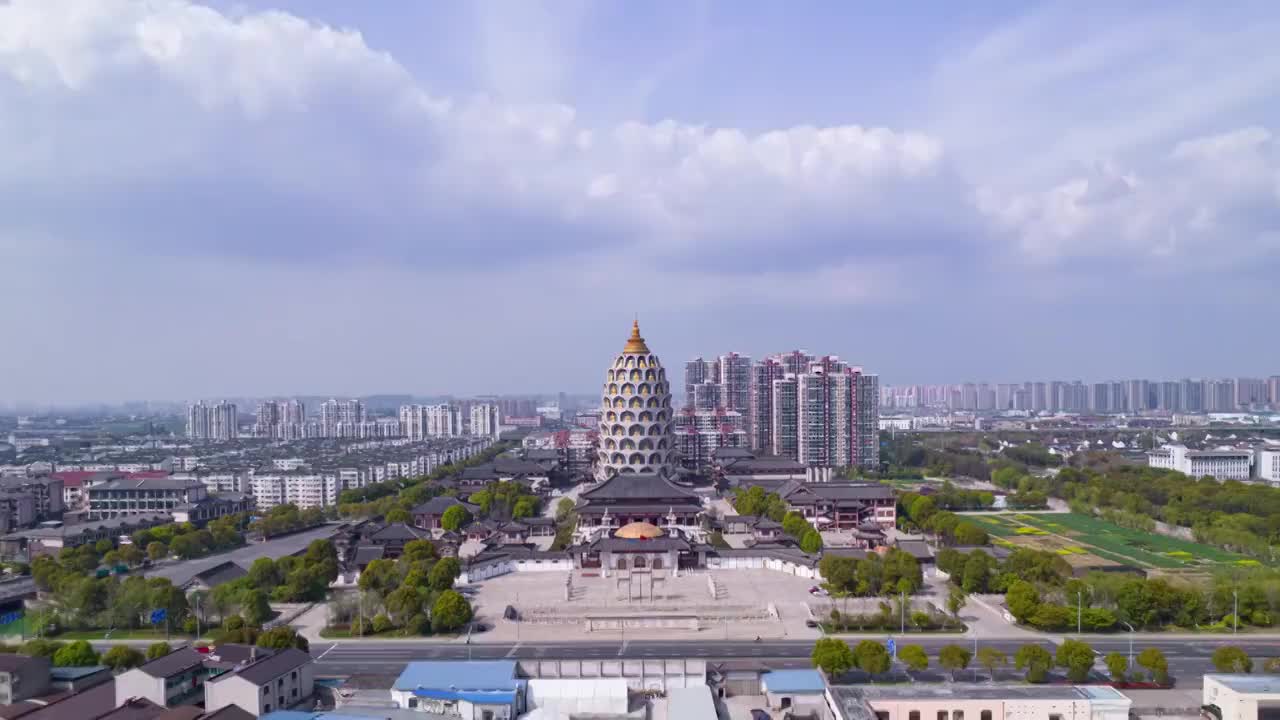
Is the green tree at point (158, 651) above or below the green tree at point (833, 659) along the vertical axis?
above

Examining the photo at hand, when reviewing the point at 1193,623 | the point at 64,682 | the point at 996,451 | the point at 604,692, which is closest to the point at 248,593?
the point at 64,682

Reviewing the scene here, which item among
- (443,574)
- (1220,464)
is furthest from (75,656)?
(1220,464)

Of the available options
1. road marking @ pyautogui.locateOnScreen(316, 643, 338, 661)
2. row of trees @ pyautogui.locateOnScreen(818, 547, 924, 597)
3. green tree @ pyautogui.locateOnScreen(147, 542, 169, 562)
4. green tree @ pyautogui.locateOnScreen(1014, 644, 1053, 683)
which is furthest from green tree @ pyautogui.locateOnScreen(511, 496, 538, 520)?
green tree @ pyautogui.locateOnScreen(1014, 644, 1053, 683)

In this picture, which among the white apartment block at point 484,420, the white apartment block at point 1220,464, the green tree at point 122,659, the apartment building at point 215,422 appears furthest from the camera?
the white apartment block at point 484,420

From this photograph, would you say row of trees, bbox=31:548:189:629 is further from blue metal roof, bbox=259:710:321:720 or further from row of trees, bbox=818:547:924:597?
row of trees, bbox=818:547:924:597

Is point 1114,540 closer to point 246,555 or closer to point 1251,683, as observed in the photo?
point 1251,683

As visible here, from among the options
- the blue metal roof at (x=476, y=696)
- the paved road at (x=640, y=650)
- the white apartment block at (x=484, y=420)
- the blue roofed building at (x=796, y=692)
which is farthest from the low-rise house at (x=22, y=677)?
the white apartment block at (x=484, y=420)

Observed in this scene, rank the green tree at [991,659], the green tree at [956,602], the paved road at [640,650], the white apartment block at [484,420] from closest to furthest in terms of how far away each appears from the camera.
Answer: the green tree at [991,659], the paved road at [640,650], the green tree at [956,602], the white apartment block at [484,420]

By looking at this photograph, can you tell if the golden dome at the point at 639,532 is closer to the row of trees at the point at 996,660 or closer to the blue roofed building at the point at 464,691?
the row of trees at the point at 996,660

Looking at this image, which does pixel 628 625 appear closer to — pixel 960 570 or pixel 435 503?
pixel 960 570
